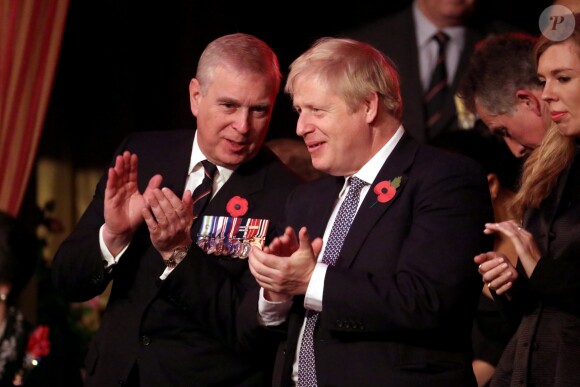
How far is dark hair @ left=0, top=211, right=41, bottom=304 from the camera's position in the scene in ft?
14.4

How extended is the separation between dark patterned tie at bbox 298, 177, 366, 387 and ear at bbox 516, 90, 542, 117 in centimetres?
84

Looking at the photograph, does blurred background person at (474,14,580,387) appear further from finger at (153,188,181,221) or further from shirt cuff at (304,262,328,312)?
finger at (153,188,181,221)

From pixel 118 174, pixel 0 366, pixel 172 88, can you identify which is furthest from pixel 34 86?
pixel 118 174

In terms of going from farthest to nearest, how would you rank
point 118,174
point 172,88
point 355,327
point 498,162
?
point 172,88, point 498,162, point 118,174, point 355,327

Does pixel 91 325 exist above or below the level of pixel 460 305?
below

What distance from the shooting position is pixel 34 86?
4934mm

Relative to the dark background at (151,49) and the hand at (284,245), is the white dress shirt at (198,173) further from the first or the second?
the dark background at (151,49)

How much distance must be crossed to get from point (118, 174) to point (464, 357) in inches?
48.7

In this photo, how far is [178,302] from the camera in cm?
342

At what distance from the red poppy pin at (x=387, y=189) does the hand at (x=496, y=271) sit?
0.30m

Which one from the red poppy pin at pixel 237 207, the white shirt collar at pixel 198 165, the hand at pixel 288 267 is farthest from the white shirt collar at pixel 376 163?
the white shirt collar at pixel 198 165

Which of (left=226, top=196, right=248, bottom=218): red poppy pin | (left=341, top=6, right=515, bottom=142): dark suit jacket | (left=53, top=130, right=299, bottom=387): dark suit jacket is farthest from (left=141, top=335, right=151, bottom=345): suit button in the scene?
(left=341, top=6, right=515, bottom=142): dark suit jacket

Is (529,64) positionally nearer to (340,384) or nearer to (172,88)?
(340,384)

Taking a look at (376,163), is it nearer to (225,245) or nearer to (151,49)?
(225,245)
